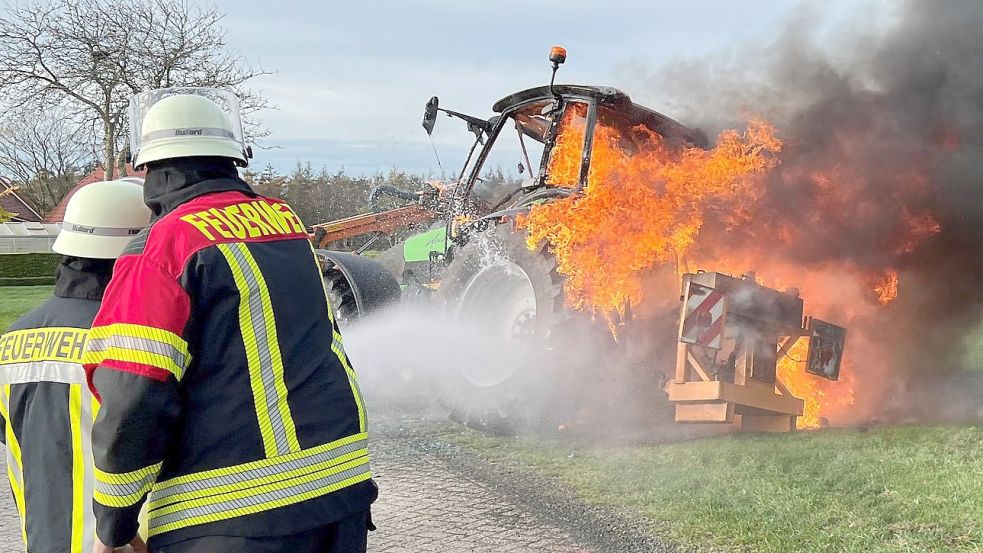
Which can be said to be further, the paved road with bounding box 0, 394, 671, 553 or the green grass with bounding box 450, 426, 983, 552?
the paved road with bounding box 0, 394, 671, 553

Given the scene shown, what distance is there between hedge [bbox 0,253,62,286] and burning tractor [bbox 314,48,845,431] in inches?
1059

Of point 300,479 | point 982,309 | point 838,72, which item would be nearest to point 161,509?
point 300,479

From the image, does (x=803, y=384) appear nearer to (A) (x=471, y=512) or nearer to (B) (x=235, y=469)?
(A) (x=471, y=512)

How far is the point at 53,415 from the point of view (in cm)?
247

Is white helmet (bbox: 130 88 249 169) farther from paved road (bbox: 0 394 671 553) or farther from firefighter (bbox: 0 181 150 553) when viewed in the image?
paved road (bbox: 0 394 671 553)

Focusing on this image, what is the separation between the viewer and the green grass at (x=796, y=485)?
407 centimetres

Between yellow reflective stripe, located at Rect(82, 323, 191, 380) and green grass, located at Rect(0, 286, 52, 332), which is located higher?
yellow reflective stripe, located at Rect(82, 323, 191, 380)

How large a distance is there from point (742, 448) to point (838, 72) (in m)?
3.18

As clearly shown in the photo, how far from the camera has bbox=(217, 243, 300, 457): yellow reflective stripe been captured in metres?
2.19

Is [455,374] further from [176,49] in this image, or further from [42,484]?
[176,49]

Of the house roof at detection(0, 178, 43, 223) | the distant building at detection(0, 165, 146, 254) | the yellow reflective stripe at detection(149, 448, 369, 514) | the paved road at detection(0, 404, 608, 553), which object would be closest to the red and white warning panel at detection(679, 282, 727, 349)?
the paved road at detection(0, 404, 608, 553)

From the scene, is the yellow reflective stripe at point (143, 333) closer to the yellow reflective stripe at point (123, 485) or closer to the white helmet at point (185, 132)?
the yellow reflective stripe at point (123, 485)

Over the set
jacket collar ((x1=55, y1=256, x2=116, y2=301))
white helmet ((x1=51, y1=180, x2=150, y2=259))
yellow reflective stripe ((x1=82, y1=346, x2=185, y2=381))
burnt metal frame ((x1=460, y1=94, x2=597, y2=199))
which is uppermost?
burnt metal frame ((x1=460, y1=94, x2=597, y2=199))

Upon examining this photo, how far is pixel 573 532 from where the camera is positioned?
4.51 metres
